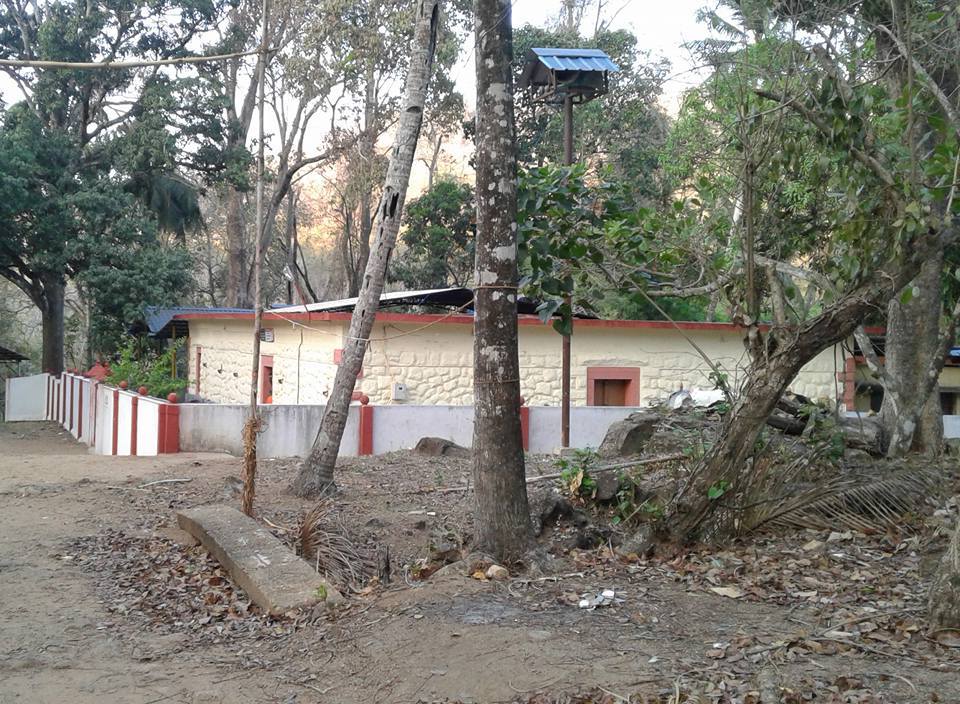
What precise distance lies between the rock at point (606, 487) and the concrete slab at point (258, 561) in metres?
2.50

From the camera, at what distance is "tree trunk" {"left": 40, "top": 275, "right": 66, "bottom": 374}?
2845 centimetres

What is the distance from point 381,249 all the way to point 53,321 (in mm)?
24347

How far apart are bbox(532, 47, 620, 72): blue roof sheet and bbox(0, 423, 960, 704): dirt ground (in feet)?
25.5

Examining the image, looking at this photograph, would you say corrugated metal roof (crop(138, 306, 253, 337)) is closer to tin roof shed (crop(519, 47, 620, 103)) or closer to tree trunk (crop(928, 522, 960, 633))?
tin roof shed (crop(519, 47, 620, 103))

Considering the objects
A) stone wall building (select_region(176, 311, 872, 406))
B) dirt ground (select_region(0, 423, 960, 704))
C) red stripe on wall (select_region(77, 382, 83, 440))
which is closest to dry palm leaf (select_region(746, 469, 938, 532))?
dirt ground (select_region(0, 423, 960, 704))

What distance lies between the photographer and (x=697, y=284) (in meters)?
8.55

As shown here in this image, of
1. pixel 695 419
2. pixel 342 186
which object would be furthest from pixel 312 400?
pixel 342 186

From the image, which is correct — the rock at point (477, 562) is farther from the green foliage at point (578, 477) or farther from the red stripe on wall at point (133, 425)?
the red stripe on wall at point (133, 425)

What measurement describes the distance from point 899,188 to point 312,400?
12980 mm

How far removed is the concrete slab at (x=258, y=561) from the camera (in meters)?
5.76

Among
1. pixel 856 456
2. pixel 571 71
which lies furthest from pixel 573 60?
pixel 856 456

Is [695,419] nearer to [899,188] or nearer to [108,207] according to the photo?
[899,188]

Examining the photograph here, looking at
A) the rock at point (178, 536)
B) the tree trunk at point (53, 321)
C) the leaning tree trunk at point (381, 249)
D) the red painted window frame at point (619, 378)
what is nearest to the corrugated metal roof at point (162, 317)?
the tree trunk at point (53, 321)

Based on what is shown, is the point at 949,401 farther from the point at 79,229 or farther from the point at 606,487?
the point at 79,229
